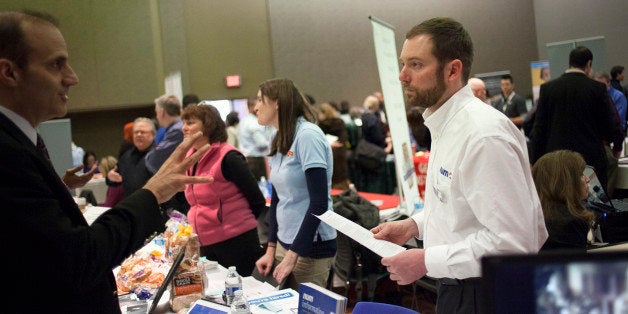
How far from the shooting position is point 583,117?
4.91 m

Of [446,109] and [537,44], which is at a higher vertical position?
[537,44]

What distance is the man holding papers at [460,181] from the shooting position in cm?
164

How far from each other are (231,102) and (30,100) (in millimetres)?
11504

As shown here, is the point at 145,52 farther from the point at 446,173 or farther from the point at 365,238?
the point at 446,173

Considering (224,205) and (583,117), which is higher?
(583,117)

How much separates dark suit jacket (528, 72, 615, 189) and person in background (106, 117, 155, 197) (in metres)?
3.27

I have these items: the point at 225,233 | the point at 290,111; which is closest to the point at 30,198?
the point at 290,111

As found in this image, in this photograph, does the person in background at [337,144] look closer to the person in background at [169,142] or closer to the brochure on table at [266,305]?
the person in background at [169,142]

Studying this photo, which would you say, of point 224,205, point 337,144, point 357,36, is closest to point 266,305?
point 224,205

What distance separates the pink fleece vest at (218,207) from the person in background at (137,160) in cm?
154

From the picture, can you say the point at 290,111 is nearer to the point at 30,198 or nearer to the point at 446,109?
the point at 446,109

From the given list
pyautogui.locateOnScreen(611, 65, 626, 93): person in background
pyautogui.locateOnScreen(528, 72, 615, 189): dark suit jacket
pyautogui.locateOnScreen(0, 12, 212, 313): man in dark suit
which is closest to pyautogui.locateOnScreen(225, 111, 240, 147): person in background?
pyautogui.locateOnScreen(611, 65, 626, 93): person in background

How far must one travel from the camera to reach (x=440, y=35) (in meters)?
1.88

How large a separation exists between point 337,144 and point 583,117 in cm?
219
